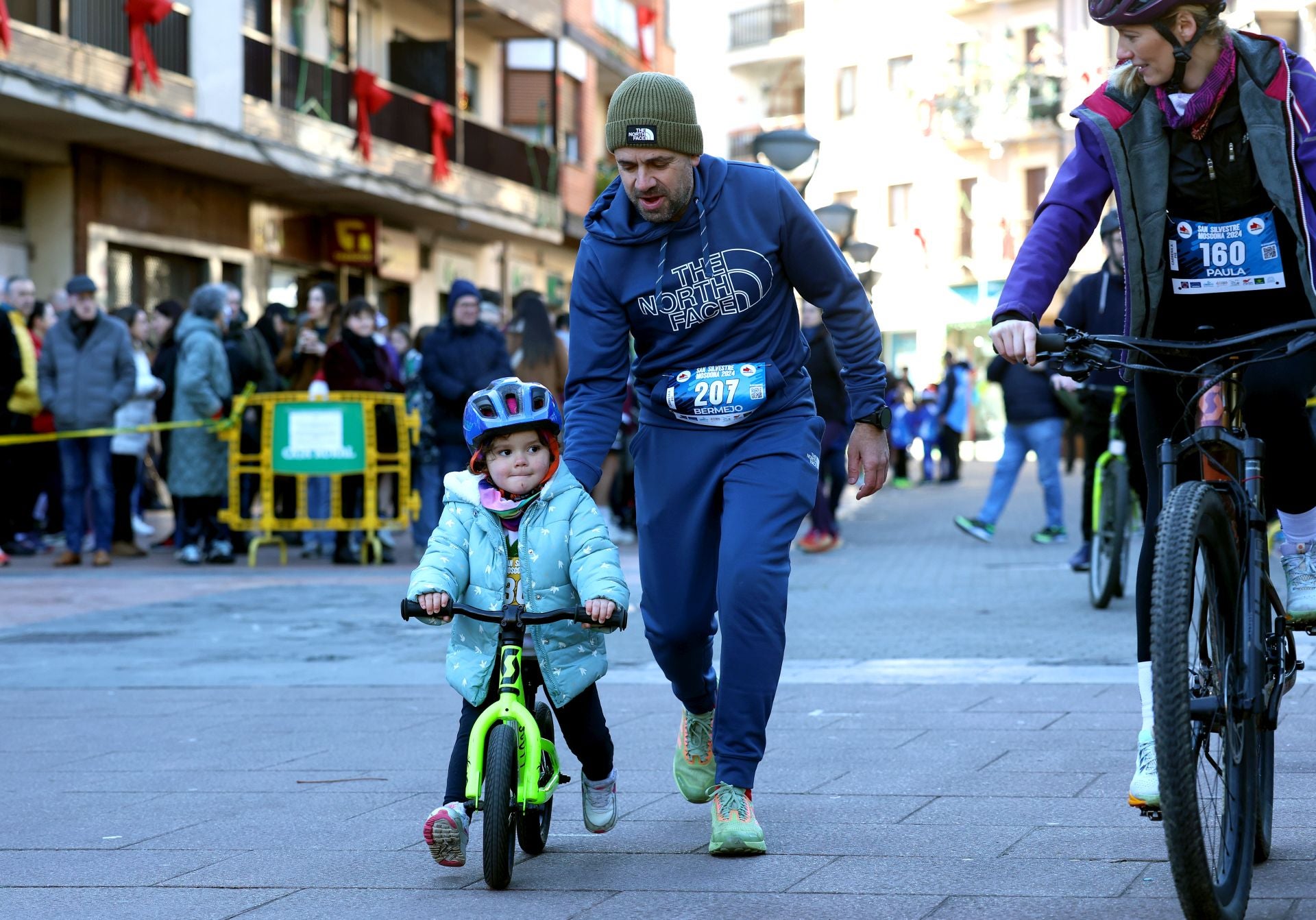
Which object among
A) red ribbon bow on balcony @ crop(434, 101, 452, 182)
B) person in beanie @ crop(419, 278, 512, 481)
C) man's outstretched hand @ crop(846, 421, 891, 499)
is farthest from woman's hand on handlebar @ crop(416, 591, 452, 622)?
red ribbon bow on balcony @ crop(434, 101, 452, 182)

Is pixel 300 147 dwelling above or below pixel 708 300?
above

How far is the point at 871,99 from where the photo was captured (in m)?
61.1

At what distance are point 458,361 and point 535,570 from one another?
9.83 meters

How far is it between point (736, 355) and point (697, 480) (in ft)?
1.10

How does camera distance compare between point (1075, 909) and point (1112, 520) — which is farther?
point (1112, 520)

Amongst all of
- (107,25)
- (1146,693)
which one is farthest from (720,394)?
(107,25)

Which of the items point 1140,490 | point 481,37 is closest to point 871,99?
point 481,37

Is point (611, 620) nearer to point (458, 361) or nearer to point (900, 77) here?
point (458, 361)

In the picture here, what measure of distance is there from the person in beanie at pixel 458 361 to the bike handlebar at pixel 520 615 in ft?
32.3

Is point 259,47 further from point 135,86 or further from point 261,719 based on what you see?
point 261,719

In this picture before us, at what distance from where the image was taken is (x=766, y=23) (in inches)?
2648

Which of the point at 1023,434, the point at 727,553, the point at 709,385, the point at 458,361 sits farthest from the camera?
the point at 1023,434

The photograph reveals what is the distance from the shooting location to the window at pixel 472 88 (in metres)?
33.3

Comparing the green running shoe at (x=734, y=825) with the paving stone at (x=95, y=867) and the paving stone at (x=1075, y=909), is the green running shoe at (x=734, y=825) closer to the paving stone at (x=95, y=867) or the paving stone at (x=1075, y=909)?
the paving stone at (x=1075, y=909)
